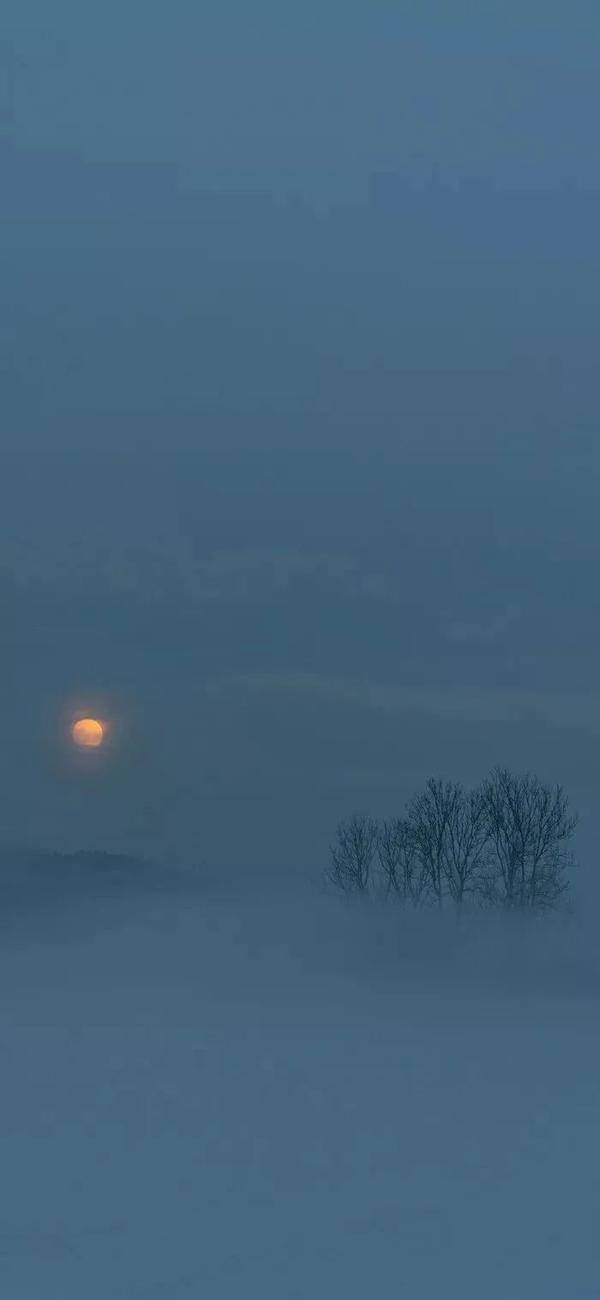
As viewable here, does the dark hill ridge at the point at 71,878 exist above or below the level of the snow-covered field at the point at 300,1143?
above

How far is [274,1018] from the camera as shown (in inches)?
1704

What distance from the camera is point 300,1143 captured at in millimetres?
24344

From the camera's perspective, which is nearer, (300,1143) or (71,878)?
(300,1143)

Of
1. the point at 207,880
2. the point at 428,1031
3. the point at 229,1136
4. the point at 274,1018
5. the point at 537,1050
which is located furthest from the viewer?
the point at 207,880

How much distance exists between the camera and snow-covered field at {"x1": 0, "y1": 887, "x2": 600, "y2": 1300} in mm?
16875

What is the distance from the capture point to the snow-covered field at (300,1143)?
55.4 ft

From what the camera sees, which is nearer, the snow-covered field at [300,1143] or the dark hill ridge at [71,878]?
the snow-covered field at [300,1143]

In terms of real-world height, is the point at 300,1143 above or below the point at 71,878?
below

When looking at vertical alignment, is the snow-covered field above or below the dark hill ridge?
below

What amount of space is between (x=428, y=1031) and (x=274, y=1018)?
18.2 feet

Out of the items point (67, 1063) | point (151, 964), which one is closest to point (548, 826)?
point (151, 964)

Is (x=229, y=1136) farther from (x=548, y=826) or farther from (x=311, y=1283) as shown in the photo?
(x=548, y=826)

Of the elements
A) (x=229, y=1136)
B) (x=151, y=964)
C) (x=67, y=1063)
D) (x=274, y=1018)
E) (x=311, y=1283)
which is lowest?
(x=311, y=1283)

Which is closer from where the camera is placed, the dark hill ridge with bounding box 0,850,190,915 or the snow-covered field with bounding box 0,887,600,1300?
the snow-covered field with bounding box 0,887,600,1300
